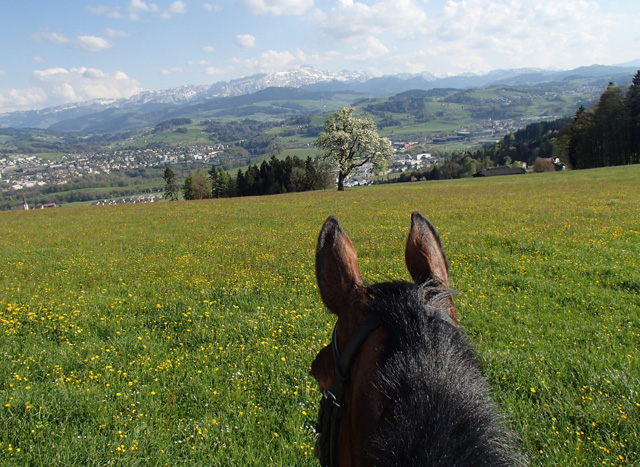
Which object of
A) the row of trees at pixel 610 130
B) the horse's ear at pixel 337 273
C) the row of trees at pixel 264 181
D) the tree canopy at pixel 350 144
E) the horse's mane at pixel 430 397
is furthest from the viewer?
the row of trees at pixel 264 181

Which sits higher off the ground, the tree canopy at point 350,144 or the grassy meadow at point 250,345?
the tree canopy at point 350,144

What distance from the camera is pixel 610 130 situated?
5412cm

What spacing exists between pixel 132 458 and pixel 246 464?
3.56 feet

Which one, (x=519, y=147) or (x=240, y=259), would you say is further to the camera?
(x=519, y=147)

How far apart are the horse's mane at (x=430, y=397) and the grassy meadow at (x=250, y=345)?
0.63 m

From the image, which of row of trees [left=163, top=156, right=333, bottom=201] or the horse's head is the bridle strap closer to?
→ the horse's head

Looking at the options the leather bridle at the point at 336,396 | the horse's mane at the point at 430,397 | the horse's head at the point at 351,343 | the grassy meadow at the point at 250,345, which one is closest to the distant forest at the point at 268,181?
the grassy meadow at the point at 250,345

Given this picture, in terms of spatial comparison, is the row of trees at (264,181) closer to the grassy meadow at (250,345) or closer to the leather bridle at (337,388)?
the grassy meadow at (250,345)

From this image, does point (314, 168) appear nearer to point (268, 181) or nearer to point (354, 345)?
point (268, 181)

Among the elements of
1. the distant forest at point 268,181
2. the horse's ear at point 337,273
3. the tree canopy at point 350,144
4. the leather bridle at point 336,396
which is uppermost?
the tree canopy at point 350,144

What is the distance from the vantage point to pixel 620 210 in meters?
16.2

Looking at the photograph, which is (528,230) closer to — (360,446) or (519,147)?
(360,446)

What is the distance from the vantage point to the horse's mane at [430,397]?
1.06 m

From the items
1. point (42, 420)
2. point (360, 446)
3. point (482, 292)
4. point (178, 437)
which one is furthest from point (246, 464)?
point (482, 292)
